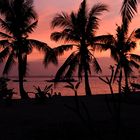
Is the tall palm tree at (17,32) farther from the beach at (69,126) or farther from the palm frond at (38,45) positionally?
the beach at (69,126)

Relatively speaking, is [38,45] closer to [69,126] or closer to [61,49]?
[61,49]

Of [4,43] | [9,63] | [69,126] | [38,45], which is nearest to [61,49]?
[38,45]

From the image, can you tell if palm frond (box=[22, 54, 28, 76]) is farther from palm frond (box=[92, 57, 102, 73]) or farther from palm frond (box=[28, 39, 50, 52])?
palm frond (box=[92, 57, 102, 73])

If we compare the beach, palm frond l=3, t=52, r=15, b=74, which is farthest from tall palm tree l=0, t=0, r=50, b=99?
the beach

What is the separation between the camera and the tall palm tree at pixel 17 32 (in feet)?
77.6

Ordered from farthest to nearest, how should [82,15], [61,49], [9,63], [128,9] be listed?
[82,15] → [61,49] → [9,63] → [128,9]

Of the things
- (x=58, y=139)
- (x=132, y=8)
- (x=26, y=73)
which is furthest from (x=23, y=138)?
(x=26, y=73)

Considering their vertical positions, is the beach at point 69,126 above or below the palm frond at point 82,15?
below

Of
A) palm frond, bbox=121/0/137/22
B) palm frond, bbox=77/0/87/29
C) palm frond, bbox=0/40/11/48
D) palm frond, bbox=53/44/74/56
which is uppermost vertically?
palm frond, bbox=77/0/87/29

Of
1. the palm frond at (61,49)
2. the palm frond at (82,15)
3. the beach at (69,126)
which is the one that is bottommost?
the beach at (69,126)

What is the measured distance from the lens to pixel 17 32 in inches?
939

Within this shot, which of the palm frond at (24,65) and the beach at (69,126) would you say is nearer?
the beach at (69,126)

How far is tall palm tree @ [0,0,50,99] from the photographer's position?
77.6 feet

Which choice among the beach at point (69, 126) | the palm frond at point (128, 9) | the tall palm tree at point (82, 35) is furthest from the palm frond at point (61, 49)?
the palm frond at point (128, 9)
